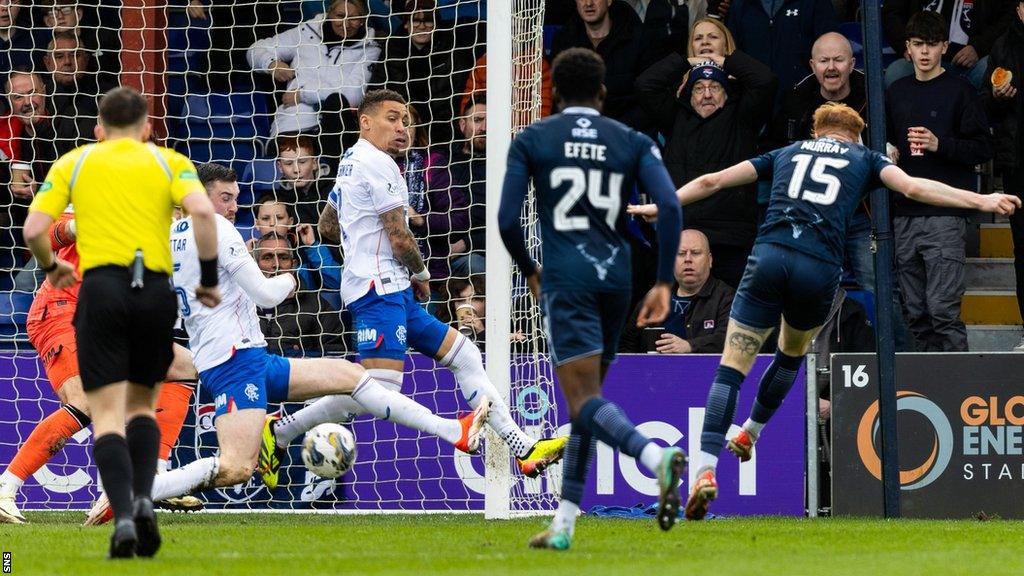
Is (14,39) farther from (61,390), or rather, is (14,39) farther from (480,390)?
(480,390)

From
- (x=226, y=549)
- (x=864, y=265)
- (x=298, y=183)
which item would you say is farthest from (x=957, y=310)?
(x=226, y=549)

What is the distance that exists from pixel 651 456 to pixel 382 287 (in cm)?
319

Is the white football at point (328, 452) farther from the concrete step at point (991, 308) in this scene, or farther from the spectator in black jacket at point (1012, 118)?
the concrete step at point (991, 308)

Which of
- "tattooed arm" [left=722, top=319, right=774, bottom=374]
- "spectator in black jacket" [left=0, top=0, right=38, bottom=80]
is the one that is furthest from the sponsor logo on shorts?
"spectator in black jacket" [left=0, top=0, right=38, bottom=80]

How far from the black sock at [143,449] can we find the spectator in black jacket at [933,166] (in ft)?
21.9

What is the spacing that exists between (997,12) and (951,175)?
2.09m

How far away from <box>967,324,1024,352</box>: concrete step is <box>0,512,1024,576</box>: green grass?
3155 millimetres

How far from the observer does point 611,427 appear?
647 centimetres

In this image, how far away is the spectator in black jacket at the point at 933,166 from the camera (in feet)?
36.8

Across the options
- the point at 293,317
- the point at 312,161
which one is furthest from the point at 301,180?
the point at 293,317

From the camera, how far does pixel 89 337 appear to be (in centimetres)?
628

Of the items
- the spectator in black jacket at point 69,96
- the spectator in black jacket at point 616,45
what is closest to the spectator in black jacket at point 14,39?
the spectator in black jacket at point 69,96

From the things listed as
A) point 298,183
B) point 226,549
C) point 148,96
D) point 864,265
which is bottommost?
point 226,549

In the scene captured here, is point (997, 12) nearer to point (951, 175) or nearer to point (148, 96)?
point (951, 175)
